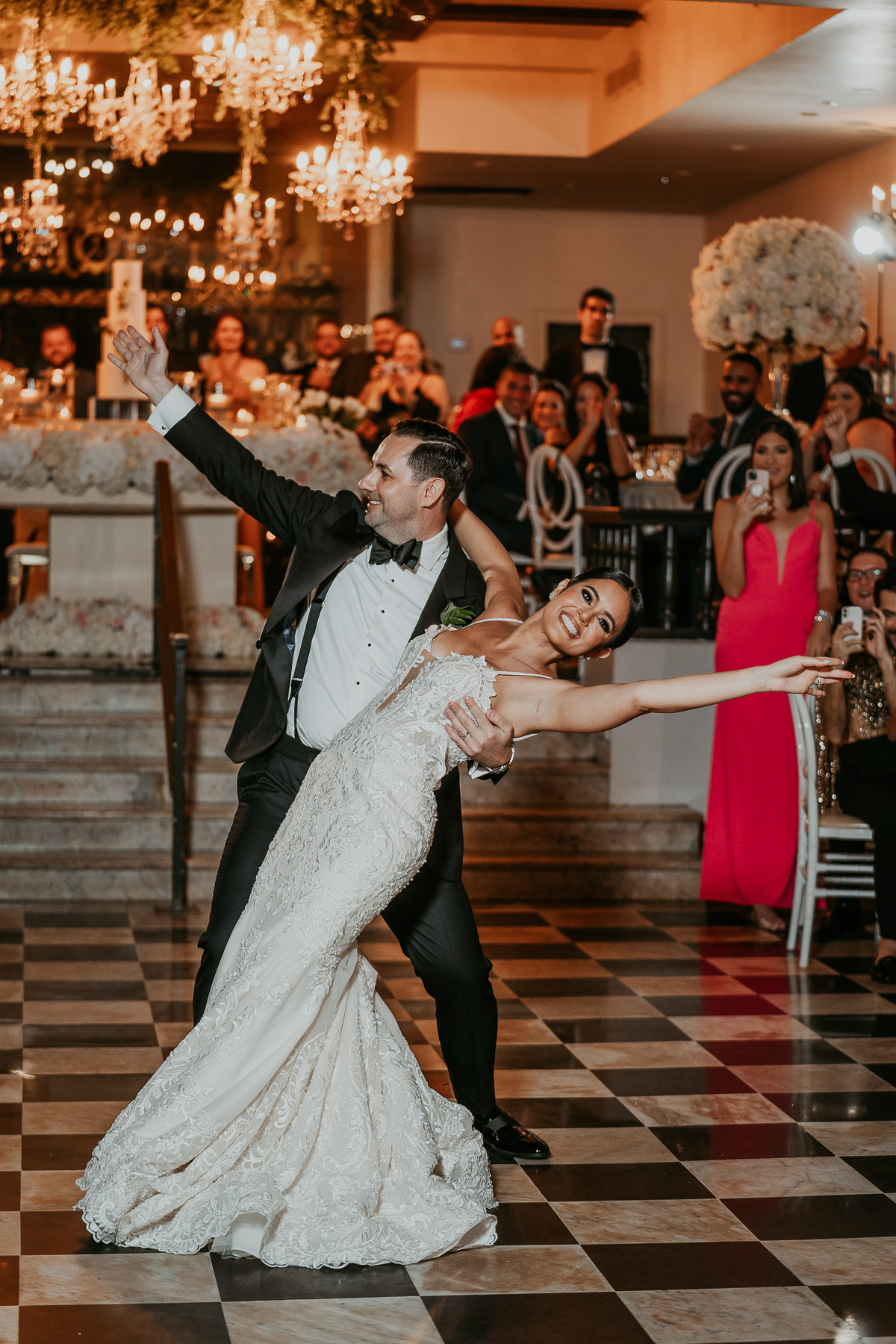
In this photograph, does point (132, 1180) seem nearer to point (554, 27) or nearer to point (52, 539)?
point (52, 539)

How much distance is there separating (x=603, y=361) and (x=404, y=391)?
3.75 ft

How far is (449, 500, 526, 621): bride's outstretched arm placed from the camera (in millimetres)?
3672

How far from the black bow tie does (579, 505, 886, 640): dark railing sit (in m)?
3.72

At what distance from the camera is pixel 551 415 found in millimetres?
8922

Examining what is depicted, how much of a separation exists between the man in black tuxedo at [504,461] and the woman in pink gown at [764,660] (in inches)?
90.5

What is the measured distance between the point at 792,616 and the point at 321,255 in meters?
10.0

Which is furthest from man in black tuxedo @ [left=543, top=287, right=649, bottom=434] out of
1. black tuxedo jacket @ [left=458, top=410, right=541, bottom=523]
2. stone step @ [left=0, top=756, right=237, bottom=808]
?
stone step @ [left=0, top=756, right=237, bottom=808]

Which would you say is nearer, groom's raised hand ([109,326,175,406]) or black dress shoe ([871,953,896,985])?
groom's raised hand ([109,326,175,406])

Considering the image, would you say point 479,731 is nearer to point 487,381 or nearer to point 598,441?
point 598,441

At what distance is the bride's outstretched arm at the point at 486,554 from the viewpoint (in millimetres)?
3672

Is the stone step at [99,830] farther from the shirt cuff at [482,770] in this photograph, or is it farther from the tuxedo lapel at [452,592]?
the shirt cuff at [482,770]

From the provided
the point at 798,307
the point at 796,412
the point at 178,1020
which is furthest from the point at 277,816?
the point at 796,412

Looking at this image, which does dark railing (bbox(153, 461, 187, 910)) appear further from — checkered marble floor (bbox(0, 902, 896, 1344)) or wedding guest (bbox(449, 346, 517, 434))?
wedding guest (bbox(449, 346, 517, 434))

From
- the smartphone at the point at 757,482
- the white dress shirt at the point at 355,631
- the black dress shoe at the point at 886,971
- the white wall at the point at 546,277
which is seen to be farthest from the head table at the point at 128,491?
the white wall at the point at 546,277
